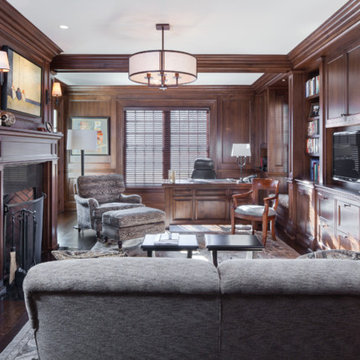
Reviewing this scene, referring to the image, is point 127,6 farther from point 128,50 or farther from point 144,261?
point 144,261

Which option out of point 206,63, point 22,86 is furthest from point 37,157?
point 206,63

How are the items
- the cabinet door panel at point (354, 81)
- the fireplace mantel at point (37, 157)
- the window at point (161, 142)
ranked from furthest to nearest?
the window at point (161, 142) → the cabinet door panel at point (354, 81) → the fireplace mantel at point (37, 157)

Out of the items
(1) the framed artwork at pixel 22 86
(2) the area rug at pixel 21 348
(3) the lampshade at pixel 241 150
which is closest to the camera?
(2) the area rug at pixel 21 348

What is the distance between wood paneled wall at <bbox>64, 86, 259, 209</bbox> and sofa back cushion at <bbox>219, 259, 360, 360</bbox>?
6.25 metres

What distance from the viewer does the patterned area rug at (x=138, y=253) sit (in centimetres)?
171

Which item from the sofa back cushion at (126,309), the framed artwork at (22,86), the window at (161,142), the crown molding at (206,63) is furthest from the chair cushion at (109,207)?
the sofa back cushion at (126,309)

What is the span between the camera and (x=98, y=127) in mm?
7355

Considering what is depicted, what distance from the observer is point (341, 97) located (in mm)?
3770

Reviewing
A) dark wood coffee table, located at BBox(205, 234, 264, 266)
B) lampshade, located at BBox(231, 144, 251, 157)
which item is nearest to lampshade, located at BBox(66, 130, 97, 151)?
lampshade, located at BBox(231, 144, 251, 157)

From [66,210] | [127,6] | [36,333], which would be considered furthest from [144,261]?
[66,210]

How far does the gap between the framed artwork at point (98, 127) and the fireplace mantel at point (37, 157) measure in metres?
2.94

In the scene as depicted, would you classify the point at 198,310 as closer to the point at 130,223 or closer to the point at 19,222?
the point at 19,222

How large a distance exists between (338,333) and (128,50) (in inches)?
169

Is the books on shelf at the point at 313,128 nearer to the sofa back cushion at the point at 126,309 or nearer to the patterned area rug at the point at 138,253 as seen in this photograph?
the patterned area rug at the point at 138,253
